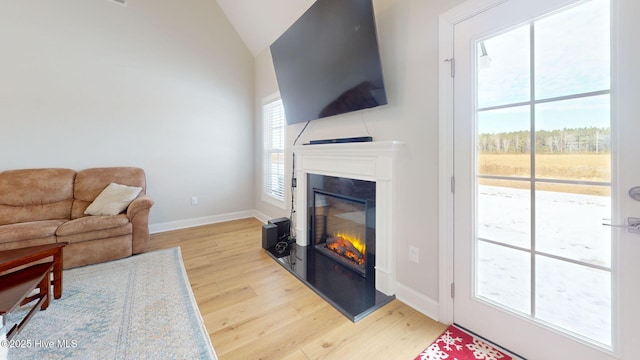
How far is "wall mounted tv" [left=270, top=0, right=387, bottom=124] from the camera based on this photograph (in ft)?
6.03

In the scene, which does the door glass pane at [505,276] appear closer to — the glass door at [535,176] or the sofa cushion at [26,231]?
the glass door at [535,176]

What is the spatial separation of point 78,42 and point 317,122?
3.18 m

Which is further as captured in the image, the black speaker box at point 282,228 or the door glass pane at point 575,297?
the black speaker box at point 282,228

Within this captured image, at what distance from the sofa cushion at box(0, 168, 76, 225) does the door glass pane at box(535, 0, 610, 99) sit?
4484 millimetres

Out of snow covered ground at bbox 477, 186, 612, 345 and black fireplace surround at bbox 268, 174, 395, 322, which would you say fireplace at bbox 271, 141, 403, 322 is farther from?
snow covered ground at bbox 477, 186, 612, 345

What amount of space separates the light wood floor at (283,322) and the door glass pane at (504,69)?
1469mm

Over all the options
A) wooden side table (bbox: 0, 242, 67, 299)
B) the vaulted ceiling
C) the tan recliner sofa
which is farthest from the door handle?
the tan recliner sofa

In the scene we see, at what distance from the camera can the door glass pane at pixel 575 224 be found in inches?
43.9

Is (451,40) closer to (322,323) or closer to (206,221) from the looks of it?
(322,323)

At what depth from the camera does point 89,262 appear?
2.48m

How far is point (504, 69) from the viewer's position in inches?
54.6

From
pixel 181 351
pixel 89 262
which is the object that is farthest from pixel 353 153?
pixel 89 262

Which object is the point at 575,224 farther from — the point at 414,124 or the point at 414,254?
the point at 414,124

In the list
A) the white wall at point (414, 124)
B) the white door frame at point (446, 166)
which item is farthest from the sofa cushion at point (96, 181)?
the white door frame at point (446, 166)
